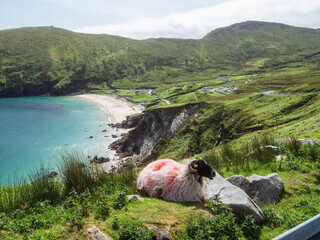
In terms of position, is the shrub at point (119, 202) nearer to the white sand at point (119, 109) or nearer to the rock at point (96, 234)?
the rock at point (96, 234)

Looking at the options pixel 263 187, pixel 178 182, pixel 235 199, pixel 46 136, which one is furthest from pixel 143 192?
pixel 46 136

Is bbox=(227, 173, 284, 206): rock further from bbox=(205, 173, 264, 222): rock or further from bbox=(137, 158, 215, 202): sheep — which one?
bbox=(137, 158, 215, 202): sheep

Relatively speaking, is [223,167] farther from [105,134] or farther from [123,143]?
[105,134]

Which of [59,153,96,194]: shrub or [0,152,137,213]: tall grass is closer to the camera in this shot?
[0,152,137,213]: tall grass

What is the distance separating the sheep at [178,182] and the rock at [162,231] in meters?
2.00

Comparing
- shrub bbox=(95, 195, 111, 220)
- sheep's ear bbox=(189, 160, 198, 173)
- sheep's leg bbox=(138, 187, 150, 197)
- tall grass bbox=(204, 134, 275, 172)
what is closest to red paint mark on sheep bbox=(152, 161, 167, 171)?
sheep's leg bbox=(138, 187, 150, 197)

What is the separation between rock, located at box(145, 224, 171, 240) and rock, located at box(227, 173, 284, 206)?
364cm

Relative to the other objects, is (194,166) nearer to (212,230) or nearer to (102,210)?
(212,230)

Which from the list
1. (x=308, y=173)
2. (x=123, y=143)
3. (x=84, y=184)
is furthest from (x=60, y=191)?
(x=123, y=143)

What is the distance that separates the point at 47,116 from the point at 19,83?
307 feet

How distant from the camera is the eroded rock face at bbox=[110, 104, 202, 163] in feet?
173

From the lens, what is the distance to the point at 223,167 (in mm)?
10438

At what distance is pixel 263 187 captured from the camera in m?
7.07

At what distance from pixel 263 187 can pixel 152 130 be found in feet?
166
